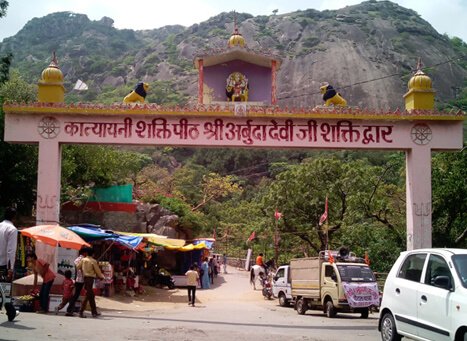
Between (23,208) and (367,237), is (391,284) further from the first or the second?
(367,237)

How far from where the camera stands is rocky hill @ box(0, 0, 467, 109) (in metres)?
102

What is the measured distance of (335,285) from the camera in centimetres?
1683

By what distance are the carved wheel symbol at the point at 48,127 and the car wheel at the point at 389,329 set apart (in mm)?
10104

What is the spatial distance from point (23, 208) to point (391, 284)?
54.0 ft

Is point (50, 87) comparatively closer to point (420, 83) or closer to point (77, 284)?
point (77, 284)

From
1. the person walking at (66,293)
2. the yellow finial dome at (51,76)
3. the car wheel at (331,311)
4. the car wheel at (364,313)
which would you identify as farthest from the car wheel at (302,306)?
the yellow finial dome at (51,76)

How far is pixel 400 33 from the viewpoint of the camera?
129375 millimetres

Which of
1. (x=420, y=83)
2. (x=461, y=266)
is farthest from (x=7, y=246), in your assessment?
(x=420, y=83)

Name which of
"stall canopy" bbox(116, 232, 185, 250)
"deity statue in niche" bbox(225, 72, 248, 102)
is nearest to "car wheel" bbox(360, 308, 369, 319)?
"deity statue in niche" bbox(225, 72, 248, 102)

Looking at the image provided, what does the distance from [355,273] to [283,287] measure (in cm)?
522

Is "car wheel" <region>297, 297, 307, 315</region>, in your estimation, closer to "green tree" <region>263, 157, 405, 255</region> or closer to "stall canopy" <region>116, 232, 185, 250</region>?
"stall canopy" <region>116, 232, 185, 250</region>

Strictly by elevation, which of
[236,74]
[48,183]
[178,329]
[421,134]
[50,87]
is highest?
[236,74]

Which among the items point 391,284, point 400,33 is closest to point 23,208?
point 391,284

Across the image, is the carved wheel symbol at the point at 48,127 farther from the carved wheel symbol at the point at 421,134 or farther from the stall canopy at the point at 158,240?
the carved wheel symbol at the point at 421,134
